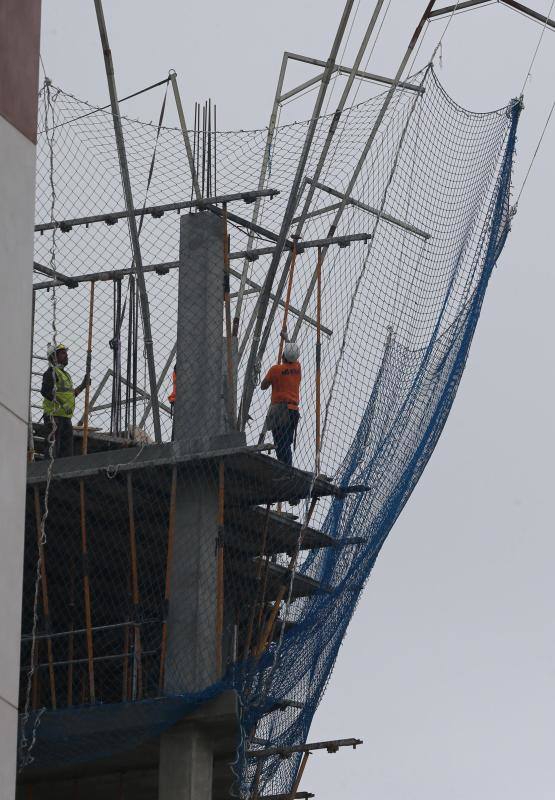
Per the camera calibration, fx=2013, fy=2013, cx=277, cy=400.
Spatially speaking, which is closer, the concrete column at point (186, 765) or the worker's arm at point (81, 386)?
the concrete column at point (186, 765)

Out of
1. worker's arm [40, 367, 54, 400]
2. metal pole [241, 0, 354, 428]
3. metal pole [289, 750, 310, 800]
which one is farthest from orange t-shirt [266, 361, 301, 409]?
metal pole [289, 750, 310, 800]

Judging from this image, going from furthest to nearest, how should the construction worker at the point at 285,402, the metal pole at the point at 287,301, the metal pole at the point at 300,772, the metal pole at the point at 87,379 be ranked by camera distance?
the metal pole at the point at 87,379 < the metal pole at the point at 287,301 < the metal pole at the point at 300,772 < the construction worker at the point at 285,402

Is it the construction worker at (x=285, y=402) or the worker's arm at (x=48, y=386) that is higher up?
the worker's arm at (x=48, y=386)

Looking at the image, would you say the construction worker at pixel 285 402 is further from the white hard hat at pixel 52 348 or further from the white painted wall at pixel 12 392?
the white painted wall at pixel 12 392

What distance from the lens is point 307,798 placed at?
30.8 metres

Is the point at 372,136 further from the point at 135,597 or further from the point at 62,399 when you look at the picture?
the point at 135,597

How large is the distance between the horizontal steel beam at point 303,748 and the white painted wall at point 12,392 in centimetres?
1030

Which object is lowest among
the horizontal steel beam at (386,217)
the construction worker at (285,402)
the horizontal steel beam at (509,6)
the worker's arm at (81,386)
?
the construction worker at (285,402)

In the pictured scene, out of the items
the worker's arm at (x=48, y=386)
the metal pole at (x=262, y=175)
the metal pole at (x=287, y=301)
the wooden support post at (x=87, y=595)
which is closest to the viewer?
the wooden support post at (x=87, y=595)

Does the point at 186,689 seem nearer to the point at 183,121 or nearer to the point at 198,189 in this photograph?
the point at 198,189

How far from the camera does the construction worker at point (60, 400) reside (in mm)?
29500

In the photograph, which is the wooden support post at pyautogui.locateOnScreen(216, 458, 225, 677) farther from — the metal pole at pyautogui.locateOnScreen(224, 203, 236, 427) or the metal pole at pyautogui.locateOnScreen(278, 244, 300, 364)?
the metal pole at pyautogui.locateOnScreen(278, 244, 300, 364)

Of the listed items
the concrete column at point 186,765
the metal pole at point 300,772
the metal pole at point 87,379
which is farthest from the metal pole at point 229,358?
the metal pole at point 300,772

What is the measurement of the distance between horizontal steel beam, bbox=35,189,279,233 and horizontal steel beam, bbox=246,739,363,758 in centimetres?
783
